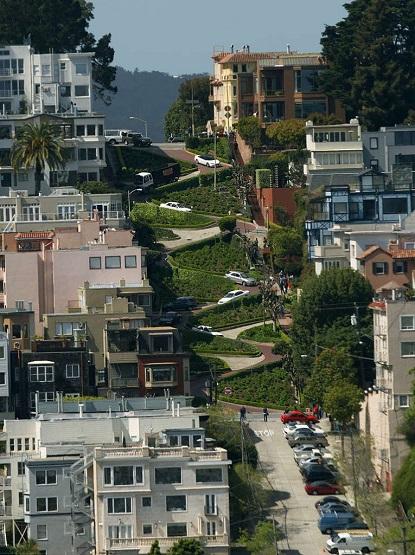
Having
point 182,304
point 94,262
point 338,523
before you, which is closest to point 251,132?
point 182,304

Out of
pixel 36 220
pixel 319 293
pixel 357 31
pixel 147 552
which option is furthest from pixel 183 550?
pixel 357 31

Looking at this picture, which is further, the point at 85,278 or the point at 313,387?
the point at 85,278

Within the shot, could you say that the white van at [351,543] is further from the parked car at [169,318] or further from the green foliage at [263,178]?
the green foliage at [263,178]

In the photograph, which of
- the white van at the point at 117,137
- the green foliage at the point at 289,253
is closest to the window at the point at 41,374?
the green foliage at the point at 289,253

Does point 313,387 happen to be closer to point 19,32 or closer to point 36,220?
point 36,220

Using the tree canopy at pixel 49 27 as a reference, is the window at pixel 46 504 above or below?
below
